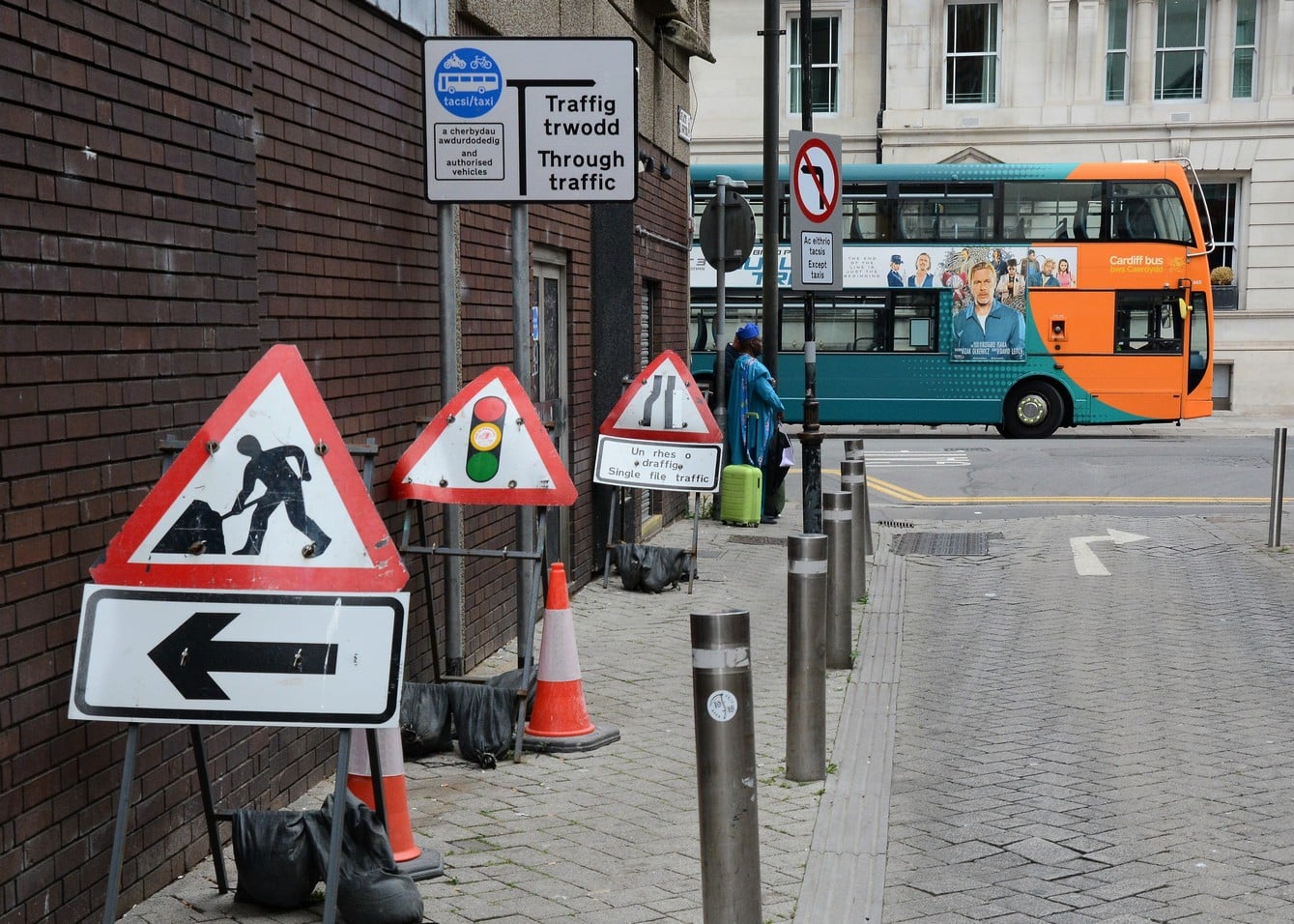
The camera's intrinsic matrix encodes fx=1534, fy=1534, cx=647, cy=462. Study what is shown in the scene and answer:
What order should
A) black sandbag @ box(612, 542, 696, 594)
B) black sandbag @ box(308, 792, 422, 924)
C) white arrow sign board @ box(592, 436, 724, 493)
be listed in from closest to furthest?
black sandbag @ box(308, 792, 422, 924) → white arrow sign board @ box(592, 436, 724, 493) → black sandbag @ box(612, 542, 696, 594)

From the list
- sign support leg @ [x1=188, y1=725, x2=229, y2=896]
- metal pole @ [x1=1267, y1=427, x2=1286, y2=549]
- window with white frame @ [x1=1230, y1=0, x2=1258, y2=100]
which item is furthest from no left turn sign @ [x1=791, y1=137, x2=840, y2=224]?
window with white frame @ [x1=1230, y1=0, x2=1258, y2=100]

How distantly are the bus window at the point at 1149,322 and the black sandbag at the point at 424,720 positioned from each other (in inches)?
824

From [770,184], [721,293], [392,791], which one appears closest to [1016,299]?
[770,184]

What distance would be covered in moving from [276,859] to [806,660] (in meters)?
2.47

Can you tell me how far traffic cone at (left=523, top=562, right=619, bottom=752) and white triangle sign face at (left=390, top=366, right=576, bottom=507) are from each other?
0.38 meters

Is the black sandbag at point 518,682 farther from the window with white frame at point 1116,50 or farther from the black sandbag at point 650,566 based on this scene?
the window with white frame at point 1116,50

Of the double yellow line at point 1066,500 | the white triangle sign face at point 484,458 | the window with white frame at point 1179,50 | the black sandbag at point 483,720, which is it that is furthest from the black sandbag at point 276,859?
the window with white frame at point 1179,50

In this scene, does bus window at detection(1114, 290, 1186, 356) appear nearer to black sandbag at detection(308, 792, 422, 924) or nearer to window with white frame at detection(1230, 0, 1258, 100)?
window with white frame at detection(1230, 0, 1258, 100)

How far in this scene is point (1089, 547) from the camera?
531 inches

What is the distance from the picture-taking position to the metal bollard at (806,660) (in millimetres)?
6164

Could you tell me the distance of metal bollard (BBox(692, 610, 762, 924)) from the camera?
4238 mm

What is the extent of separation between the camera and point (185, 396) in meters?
4.93

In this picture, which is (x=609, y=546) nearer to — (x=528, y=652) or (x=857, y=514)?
(x=857, y=514)

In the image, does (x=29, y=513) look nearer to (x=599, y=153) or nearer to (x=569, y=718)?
(x=569, y=718)
